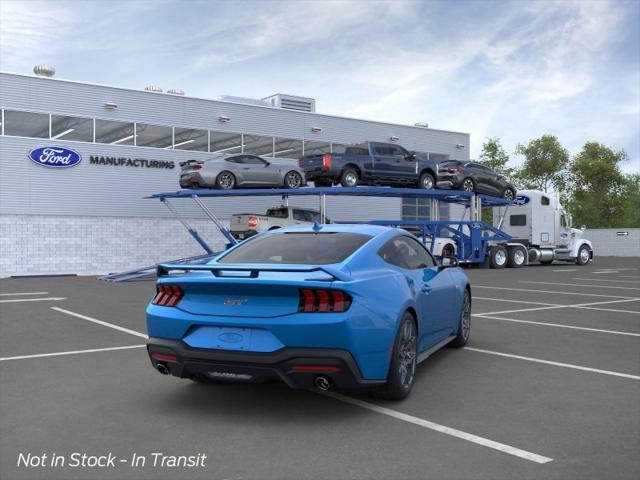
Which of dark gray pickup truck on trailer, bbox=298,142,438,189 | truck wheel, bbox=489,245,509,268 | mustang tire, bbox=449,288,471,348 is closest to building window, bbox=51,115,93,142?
dark gray pickup truck on trailer, bbox=298,142,438,189

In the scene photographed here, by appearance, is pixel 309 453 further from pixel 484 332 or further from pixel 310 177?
pixel 310 177

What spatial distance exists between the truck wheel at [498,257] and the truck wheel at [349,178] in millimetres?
8239

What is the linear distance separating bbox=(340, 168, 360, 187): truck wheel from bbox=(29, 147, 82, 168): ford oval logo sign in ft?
35.1

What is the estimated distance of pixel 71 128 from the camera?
26.0m

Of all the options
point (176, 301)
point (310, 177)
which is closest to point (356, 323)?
point (176, 301)

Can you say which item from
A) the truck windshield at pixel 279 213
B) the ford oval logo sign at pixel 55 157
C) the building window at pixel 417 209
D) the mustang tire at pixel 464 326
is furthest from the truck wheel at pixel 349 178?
the mustang tire at pixel 464 326

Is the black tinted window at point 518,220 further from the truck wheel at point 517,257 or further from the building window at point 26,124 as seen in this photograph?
the building window at point 26,124

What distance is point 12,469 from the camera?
3865 millimetres

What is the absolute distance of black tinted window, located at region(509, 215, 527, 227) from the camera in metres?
30.3

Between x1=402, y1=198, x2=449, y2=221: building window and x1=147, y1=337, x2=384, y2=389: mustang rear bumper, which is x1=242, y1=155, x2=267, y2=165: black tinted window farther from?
x1=147, y1=337, x2=384, y2=389: mustang rear bumper

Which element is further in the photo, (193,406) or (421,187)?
(421,187)

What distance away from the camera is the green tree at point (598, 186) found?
66188 mm

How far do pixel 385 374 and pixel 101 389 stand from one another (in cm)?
255

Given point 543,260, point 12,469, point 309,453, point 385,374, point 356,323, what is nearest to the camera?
point 12,469
